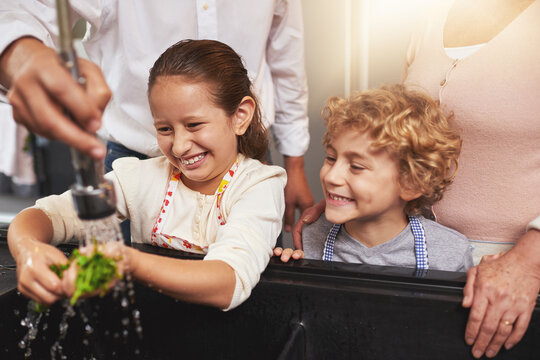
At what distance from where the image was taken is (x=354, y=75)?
186 centimetres

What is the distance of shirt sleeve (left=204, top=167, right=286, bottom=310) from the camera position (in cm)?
78

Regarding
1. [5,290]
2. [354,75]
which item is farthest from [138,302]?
[354,75]

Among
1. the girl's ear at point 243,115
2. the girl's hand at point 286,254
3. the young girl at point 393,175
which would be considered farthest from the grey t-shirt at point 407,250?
the girl's ear at point 243,115

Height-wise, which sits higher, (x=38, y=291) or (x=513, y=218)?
(x=38, y=291)

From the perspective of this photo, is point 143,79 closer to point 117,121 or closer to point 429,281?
point 117,121

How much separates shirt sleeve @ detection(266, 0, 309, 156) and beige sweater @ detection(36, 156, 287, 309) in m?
0.50

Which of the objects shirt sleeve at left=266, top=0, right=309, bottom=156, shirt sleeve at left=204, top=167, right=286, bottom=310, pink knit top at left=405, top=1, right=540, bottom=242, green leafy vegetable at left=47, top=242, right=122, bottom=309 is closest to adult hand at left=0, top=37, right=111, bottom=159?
green leafy vegetable at left=47, top=242, right=122, bottom=309

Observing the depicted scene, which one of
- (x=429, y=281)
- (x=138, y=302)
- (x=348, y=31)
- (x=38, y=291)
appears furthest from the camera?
(x=348, y=31)

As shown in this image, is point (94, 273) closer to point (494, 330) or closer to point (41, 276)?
point (41, 276)

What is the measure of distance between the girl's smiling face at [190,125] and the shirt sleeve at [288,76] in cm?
Result: 51

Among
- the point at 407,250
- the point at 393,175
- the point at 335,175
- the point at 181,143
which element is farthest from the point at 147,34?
the point at 407,250

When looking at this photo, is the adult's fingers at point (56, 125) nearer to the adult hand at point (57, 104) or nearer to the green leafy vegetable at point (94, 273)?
the adult hand at point (57, 104)

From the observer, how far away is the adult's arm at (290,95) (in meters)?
1.42

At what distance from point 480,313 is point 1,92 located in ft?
3.15
